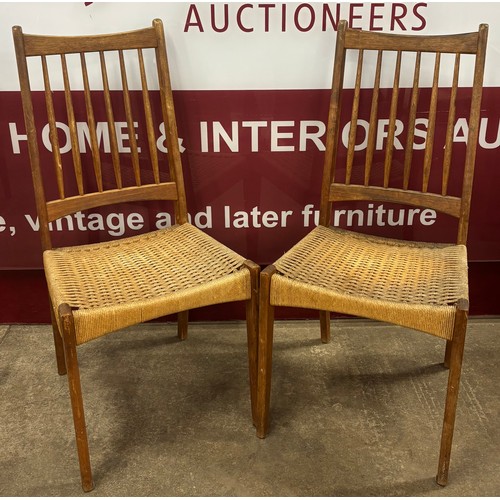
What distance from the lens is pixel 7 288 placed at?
2230 mm

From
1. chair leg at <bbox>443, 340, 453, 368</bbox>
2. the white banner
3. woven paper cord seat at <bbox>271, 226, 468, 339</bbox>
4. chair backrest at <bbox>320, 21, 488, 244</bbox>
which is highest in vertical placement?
the white banner

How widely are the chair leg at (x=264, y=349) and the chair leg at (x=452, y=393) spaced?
47cm

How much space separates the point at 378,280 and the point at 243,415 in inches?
24.0

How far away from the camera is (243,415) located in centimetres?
184

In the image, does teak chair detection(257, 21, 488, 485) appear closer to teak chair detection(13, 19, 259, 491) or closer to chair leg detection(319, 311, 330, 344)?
chair leg detection(319, 311, 330, 344)

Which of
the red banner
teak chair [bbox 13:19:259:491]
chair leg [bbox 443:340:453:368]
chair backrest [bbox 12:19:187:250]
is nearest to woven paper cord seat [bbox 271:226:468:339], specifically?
teak chair [bbox 13:19:259:491]

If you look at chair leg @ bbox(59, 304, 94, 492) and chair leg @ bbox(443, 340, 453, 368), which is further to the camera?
chair leg @ bbox(443, 340, 453, 368)

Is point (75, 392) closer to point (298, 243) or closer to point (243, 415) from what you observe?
point (243, 415)

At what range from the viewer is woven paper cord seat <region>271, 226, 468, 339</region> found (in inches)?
57.8

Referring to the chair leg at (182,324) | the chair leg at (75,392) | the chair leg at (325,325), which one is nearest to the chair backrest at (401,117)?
the chair leg at (325,325)

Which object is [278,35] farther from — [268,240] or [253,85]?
[268,240]

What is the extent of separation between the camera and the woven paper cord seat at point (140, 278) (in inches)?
57.7

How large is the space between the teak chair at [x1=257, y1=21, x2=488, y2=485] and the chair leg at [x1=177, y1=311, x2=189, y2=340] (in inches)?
20.0

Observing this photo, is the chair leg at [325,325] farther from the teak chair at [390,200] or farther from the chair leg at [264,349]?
the chair leg at [264,349]
